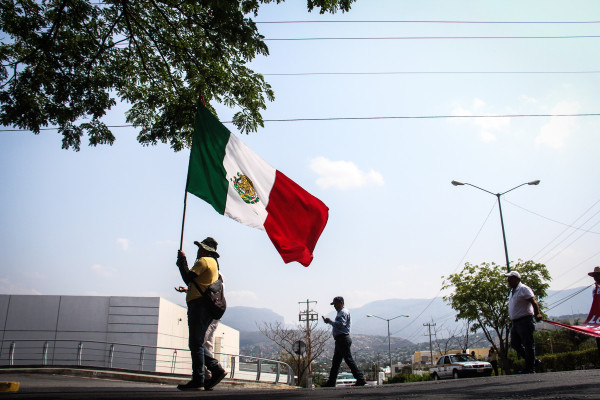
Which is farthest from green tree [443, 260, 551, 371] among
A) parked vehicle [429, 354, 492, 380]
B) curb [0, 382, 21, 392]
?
curb [0, 382, 21, 392]

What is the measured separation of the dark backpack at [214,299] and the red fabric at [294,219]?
1.38m

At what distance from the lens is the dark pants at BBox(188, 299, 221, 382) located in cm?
515

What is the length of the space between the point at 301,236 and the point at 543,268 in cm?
2554

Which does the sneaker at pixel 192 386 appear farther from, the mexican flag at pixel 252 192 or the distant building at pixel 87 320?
the distant building at pixel 87 320

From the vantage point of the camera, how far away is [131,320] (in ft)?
91.9

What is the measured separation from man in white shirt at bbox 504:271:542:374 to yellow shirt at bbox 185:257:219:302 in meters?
4.97

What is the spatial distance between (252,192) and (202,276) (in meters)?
1.89

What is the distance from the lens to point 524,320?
7.44 metres


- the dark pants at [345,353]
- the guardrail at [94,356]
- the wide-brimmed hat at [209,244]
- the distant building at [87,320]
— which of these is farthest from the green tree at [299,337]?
the wide-brimmed hat at [209,244]

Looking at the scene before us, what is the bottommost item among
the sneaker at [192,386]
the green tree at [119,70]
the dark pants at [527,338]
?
the sneaker at [192,386]

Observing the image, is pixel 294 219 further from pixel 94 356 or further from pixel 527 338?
pixel 94 356

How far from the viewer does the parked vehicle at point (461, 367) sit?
2308 centimetres

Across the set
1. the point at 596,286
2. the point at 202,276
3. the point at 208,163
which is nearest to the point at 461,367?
the point at 596,286

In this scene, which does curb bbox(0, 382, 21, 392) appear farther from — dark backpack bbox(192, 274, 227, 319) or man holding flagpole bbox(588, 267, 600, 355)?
man holding flagpole bbox(588, 267, 600, 355)
